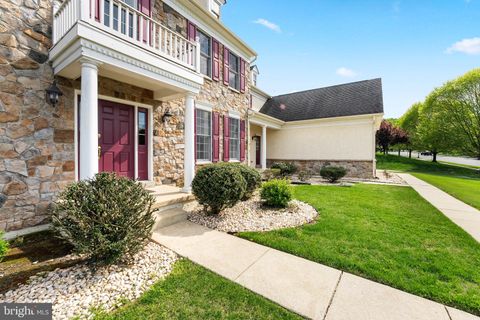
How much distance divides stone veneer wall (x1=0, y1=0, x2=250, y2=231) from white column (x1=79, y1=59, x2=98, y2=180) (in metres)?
1.31

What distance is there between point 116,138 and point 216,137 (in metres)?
3.86

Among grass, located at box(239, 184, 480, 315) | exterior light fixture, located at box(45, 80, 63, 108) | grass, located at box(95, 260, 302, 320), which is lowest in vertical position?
grass, located at box(95, 260, 302, 320)

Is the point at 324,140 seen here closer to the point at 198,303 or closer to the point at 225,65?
the point at 225,65

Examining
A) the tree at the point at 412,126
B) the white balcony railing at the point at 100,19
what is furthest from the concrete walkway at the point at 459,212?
the tree at the point at 412,126

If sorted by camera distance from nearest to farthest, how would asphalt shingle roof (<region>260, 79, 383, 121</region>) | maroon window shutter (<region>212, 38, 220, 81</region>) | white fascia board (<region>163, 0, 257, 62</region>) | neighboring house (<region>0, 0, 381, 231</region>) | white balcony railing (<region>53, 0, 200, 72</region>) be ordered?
1. white balcony railing (<region>53, 0, 200, 72</region>)
2. neighboring house (<region>0, 0, 381, 231</region>)
3. white fascia board (<region>163, 0, 257, 62</region>)
4. maroon window shutter (<region>212, 38, 220, 81</region>)
5. asphalt shingle roof (<region>260, 79, 383, 121</region>)

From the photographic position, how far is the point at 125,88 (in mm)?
5648

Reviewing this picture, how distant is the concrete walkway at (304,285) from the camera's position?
223cm

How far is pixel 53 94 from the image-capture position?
428cm

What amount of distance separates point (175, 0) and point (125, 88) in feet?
11.7

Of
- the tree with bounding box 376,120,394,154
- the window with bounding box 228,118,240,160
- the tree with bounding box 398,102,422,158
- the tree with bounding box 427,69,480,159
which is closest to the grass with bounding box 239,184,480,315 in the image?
the window with bounding box 228,118,240,160

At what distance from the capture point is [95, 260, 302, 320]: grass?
2178mm

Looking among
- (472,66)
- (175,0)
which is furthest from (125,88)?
(472,66)

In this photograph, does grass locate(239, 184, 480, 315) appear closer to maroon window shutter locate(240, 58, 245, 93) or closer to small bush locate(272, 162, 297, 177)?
small bush locate(272, 162, 297, 177)

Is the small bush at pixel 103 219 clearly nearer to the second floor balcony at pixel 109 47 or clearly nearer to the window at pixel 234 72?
the second floor balcony at pixel 109 47
